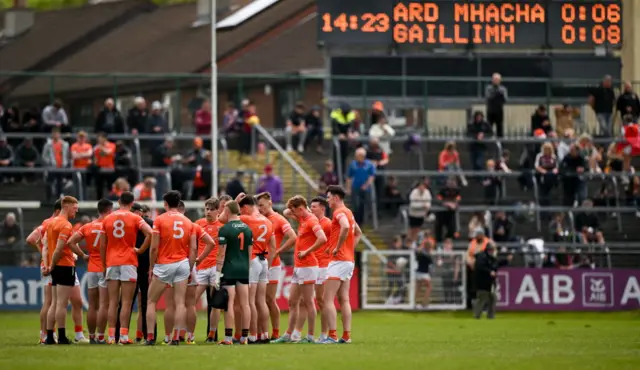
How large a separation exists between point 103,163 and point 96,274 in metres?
15.2

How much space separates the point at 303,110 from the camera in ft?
140

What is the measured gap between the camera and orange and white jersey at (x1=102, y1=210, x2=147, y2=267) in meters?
22.7

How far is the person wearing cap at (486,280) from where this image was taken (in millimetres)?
33781

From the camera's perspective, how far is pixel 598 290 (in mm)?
36719

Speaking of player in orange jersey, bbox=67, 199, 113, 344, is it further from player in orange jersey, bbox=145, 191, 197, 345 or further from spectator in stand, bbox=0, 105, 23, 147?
spectator in stand, bbox=0, 105, 23, 147

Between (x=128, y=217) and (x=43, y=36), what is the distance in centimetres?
4407

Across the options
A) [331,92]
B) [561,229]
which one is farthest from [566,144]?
[331,92]

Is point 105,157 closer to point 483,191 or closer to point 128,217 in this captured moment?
point 483,191

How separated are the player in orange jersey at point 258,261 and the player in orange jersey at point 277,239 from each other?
0.34m

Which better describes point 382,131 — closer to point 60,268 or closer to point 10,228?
point 10,228

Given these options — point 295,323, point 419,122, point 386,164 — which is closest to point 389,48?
point 386,164

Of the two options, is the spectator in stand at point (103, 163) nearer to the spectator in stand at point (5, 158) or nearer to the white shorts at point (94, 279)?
the spectator in stand at point (5, 158)

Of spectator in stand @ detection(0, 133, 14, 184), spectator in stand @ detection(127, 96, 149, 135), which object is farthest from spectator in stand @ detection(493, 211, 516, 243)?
spectator in stand @ detection(0, 133, 14, 184)

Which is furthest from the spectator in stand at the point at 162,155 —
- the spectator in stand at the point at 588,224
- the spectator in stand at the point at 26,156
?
the spectator in stand at the point at 588,224
